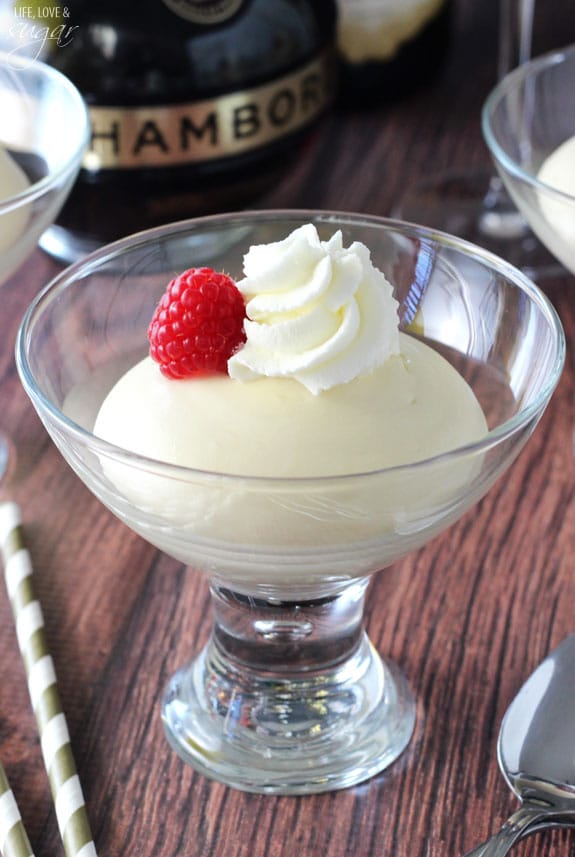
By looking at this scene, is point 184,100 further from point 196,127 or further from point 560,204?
point 560,204

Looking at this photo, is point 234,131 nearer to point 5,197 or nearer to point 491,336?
point 5,197

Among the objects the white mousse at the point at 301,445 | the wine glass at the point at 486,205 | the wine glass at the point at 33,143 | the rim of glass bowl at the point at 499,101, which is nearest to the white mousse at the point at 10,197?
the wine glass at the point at 33,143

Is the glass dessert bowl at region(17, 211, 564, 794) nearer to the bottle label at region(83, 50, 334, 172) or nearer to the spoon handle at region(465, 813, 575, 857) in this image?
the spoon handle at region(465, 813, 575, 857)

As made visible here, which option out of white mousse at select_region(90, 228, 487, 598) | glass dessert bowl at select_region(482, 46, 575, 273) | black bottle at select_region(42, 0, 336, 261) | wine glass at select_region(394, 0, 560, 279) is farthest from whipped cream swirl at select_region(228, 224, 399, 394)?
wine glass at select_region(394, 0, 560, 279)

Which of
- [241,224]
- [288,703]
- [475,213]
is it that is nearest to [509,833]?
[288,703]

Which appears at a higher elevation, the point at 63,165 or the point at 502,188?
the point at 63,165

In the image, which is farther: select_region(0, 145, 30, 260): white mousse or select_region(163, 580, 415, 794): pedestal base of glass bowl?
select_region(0, 145, 30, 260): white mousse

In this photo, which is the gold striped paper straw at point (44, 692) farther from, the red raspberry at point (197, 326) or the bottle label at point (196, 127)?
the bottle label at point (196, 127)
